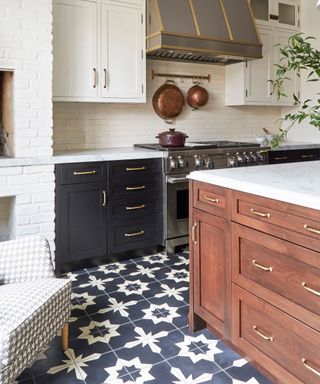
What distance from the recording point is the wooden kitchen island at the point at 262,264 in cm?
154

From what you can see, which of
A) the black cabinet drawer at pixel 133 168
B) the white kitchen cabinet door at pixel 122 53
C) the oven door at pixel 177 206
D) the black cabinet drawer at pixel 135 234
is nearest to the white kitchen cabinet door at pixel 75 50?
the white kitchen cabinet door at pixel 122 53

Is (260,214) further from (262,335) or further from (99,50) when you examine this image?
(99,50)

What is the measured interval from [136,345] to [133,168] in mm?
1700

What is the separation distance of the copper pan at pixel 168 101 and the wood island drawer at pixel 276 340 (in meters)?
2.86

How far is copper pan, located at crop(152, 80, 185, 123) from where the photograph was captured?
14.5 ft

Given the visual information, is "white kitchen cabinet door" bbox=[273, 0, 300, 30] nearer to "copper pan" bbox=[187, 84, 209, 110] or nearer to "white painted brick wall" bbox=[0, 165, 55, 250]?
"copper pan" bbox=[187, 84, 209, 110]

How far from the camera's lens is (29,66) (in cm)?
305

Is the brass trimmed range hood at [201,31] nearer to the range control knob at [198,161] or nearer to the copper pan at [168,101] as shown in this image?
the copper pan at [168,101]

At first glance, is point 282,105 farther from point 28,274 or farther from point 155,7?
point 28,274

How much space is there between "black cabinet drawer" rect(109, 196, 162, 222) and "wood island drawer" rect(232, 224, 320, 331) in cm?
173

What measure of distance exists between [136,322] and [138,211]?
1.30 m

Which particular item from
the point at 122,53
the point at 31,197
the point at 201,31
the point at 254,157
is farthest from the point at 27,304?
the point at 201,31

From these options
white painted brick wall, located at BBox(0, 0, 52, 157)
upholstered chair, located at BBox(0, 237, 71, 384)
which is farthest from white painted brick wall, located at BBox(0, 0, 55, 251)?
upholstered chair, located at BBox(0, 237, 71, 384)

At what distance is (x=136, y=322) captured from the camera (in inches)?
97.8
